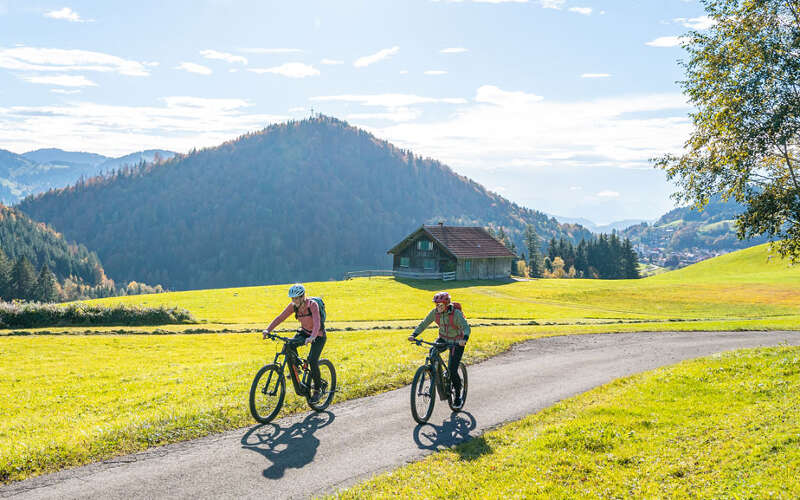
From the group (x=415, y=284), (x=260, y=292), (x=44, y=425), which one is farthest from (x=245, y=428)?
(x=415, y=284)

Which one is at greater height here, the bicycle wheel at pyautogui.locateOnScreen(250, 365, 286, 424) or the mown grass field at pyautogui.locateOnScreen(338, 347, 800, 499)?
the bicycle wheel at pyautogui.locateOnScreen(250, 365, 286, 424)

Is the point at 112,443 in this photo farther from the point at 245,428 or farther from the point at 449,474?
the point at 449,474

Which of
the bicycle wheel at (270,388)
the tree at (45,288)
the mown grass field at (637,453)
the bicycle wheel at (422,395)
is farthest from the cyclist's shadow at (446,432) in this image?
the tree at (45,288)

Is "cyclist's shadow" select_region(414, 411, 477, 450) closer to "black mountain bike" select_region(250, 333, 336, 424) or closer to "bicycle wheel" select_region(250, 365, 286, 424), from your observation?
"black mountain bike" select_region(250, 333, 336, 424)

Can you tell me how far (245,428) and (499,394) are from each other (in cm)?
790

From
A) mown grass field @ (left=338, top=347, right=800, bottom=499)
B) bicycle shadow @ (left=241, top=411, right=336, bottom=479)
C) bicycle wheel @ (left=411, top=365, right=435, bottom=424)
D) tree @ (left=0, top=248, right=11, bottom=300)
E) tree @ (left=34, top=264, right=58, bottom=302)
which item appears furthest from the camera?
tree @ (left=34, top=264, right=58, bottom=302)

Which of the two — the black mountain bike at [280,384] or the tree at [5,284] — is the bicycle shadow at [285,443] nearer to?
the black mountain bike at [280,384]

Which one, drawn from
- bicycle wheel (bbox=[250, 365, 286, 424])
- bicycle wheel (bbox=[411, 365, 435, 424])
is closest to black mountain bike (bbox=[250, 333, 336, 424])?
bicycle wheel (bbox=[250, 365, 286, 424])

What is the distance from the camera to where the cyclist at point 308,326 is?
13.6m

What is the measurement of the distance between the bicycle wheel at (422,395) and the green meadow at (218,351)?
319cm

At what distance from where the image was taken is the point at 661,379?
16.5m

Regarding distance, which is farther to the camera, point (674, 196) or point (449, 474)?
point (674, 196)

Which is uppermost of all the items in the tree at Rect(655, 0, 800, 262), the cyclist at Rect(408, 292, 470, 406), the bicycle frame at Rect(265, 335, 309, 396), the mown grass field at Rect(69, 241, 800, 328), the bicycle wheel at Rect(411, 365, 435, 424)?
the tree at Rect(655, 0, 800, 262)

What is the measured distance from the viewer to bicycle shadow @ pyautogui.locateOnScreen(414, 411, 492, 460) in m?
11.5
